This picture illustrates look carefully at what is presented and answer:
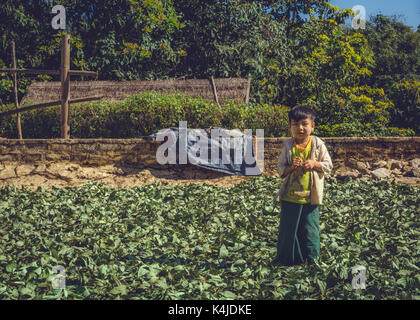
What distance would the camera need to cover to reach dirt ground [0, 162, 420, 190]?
8719 millimetres

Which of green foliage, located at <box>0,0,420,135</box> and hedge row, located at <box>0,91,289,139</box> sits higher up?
green foliage, located at <box>0,0,420,135</box>

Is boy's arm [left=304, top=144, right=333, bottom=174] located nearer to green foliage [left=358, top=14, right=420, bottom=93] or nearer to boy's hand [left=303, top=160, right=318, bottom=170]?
boy's hand [left=303, top=160, right=318, bottom=170]

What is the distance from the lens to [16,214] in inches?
247

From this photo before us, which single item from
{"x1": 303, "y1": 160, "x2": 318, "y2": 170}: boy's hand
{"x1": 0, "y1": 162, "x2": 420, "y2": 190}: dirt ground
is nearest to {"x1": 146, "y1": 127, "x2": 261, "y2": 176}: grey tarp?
{"x1": 0, "y1": 162, "x2": 420, "y2": 190}: dirt ground

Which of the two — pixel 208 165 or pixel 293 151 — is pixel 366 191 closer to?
pixel 208 165

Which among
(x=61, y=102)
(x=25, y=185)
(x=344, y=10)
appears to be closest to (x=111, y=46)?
(x=61, y=102)

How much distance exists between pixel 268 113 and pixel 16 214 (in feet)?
19.8

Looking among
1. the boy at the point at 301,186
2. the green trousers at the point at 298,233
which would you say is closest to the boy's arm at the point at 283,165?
the boy at the point at 301,186

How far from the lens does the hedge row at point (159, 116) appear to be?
9953mm

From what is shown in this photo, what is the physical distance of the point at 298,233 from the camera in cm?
412

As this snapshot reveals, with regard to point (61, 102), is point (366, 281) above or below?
below

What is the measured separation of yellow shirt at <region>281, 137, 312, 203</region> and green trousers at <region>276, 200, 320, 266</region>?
0.21 ft
